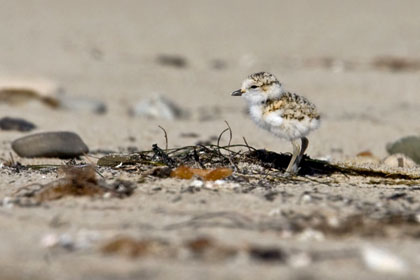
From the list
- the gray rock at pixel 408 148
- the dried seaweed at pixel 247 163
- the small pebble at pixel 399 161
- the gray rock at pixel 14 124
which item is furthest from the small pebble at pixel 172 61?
the dried seaweed at pixel 247 163

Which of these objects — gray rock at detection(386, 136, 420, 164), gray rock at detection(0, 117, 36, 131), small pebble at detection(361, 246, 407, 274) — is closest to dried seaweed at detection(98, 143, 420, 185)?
gray rock at detection(386, 136, 420, 164)

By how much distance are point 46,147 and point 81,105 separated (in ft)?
10.8

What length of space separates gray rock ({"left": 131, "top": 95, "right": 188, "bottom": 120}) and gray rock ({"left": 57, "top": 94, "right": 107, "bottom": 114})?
479 mm

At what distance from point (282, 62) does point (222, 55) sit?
1.19m

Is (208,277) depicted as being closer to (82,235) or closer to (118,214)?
(82,235)

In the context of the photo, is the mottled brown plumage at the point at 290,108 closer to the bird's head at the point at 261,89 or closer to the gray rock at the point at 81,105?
the bird's head at the point at 261,89

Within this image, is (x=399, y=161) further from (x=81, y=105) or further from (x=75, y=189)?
(x=81, y=105)

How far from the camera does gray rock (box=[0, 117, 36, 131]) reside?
7.08m

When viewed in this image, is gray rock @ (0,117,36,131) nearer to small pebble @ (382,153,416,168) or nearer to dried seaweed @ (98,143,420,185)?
dried seaweed @ (98,143,420,185)

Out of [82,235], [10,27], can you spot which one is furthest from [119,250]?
[10,27]

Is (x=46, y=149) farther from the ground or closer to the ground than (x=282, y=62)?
closer to the ground

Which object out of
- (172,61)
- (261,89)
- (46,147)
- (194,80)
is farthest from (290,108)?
(172,61)

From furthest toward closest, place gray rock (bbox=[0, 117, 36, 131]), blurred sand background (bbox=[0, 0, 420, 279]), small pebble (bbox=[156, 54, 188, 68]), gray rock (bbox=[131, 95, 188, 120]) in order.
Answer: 1. small pebble (bbox=[156, 54, 188, 68])
2. gray rock (bbox=[131, 95, 188, 120])
3. gray rock (bbox=[0, 117, 36, 131])
4. blurred sand background (bbox=[0, 0, 420, 279])

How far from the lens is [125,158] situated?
481 centimetres
